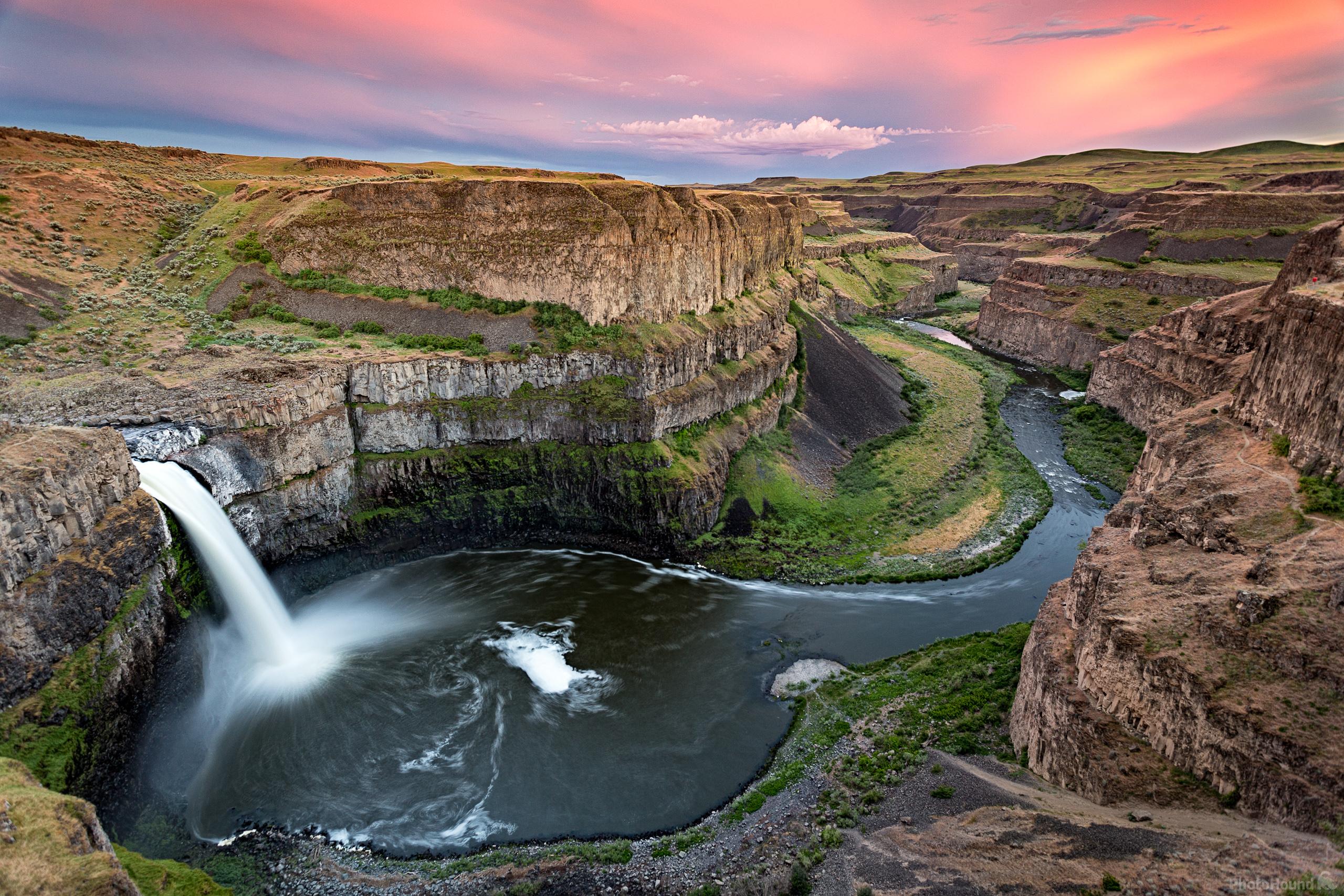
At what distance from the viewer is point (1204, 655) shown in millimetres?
16062

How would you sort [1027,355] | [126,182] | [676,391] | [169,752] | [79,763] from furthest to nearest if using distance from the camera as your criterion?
[1027,355], [126,182], [676,391], [169,752], [79,763]

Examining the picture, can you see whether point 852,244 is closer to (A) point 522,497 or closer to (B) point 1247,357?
(B) point 1247,357

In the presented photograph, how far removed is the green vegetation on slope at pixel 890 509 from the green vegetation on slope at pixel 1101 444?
4499mm

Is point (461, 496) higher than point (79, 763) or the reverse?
higher

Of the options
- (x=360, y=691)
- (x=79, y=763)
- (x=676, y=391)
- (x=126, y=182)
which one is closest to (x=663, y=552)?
(x=676, y=391)

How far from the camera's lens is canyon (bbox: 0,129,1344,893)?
16.5m

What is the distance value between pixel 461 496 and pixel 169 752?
1782 centimetres

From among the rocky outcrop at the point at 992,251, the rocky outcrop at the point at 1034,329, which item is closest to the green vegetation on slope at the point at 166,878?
the rocky outcrop at the point at 1034,329

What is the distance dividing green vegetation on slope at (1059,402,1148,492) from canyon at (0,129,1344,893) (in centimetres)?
184

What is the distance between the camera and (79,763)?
64.2ft

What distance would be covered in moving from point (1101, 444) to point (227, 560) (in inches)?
2364

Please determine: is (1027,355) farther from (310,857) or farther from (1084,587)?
(310,857)

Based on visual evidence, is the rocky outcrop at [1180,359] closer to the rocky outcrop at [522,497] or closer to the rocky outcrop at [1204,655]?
the rocky outcrop at [1204,655]

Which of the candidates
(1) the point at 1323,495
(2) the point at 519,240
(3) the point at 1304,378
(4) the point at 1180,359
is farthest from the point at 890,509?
(2) the point at 519,240
